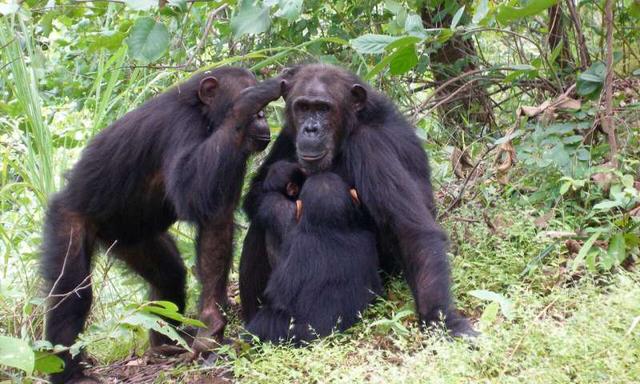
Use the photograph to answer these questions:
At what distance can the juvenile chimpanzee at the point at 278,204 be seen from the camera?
589 centimetres

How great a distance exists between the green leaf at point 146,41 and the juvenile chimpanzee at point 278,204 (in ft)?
3.75

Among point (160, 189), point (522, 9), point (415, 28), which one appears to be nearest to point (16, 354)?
point (160, 189)

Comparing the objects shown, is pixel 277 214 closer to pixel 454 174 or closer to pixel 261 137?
pixel 261 137

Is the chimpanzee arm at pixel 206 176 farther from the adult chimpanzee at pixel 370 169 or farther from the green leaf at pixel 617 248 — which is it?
the green leaf at pixel 617 248

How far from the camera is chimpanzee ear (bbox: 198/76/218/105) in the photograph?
20.0 ft

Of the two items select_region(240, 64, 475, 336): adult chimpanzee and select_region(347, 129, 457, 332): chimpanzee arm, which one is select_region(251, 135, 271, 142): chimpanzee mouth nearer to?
select_region(240, 64, 475, 336): adult chimpanzee

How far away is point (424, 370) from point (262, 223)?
198 centimetres

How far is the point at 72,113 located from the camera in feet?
29.1

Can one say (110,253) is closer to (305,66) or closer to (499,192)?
(305,66)

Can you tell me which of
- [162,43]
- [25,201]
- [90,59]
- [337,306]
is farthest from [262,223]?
[90,59]

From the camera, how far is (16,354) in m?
4.11

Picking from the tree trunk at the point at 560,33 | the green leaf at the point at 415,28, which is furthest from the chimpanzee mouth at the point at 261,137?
the tree trunk at the point at 560,33

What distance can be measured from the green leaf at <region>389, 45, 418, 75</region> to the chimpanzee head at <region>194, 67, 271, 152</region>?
0.93 metres

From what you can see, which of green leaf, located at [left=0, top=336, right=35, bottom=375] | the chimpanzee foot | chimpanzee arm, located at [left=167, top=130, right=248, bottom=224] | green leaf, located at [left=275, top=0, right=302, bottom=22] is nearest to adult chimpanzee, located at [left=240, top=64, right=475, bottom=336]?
chimpanzee arm, located at [left=167, top=130, right=248, bottom=224]
